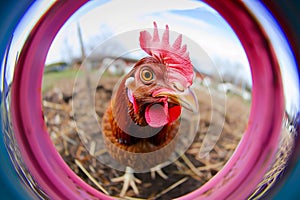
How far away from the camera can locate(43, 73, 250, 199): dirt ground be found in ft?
4.36

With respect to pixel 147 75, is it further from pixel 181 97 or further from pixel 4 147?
pixel 4 147

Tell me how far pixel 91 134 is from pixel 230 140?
489 millimetres

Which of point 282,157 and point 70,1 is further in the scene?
point 70,1

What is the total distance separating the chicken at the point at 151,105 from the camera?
3.19ft

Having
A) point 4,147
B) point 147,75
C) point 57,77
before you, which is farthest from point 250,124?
point 57,77

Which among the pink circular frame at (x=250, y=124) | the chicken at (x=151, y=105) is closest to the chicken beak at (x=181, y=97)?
the chicken at (x=151, y=105)

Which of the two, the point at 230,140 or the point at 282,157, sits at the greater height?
the point at 230,140

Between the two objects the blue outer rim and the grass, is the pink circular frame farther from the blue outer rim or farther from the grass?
the grass

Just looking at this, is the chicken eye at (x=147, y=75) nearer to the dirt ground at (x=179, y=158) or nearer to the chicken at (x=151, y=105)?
the chicken at (x=151, y=105)

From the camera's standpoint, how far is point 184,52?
1043mm

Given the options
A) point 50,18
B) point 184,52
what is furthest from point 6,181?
point 184,52

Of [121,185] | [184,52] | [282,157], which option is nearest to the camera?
[282,157]

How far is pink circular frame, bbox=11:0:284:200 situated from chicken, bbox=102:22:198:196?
164 mm

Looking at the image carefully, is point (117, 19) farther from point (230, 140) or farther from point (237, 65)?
point (230, 140)
